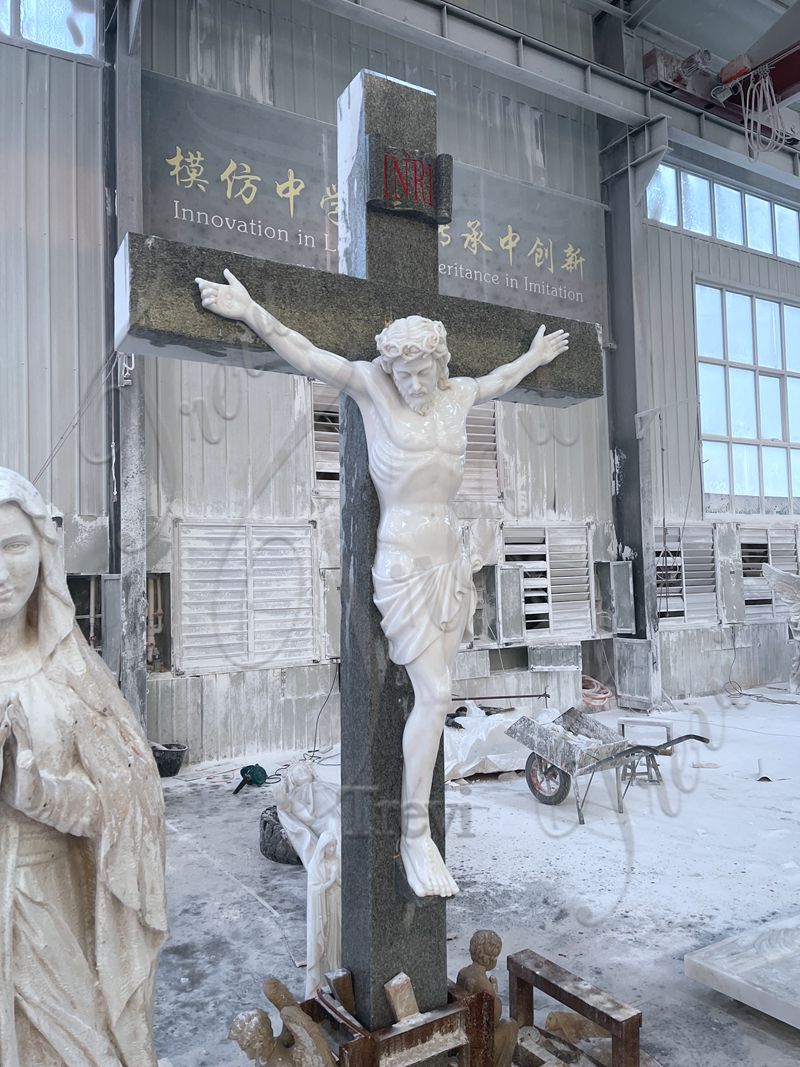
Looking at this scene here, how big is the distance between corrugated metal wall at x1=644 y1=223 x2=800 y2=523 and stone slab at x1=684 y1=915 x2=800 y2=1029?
6.96m

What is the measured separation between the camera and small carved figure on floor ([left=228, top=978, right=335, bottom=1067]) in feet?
6.90

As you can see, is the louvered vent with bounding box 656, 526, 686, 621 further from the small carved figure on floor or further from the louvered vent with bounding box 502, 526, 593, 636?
the small carved figure on floor

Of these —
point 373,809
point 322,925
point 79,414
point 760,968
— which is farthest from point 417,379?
point 79,414

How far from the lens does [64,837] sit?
1517 mm

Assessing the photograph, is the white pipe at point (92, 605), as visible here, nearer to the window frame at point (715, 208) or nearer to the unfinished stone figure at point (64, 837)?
the unfinished stone figure at point (64, 837)

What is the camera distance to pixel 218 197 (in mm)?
6699

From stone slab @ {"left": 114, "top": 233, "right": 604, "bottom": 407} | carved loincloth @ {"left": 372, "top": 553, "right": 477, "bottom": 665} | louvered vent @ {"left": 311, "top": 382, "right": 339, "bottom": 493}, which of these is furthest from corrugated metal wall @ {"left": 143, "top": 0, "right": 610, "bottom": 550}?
carved loincloth @ {"left": 372, "top": 553, "right": 477, "bottom": 665}

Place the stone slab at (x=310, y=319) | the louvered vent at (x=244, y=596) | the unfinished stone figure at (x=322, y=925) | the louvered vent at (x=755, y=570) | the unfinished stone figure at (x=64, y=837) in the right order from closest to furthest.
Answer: the unfinished stone figure at (x=64, y=837) → the stone slab at (x=310, y=319) → the unfinished stone figure at (x=322, y=925) → the louvered vent at (x=244, y=596) → the louvered vent at (x=755, y=570)

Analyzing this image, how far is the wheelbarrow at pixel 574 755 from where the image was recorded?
5227 millimetres

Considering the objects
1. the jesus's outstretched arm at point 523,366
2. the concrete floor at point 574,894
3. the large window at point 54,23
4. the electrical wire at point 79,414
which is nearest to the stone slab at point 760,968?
the concrete floor at point 574,894

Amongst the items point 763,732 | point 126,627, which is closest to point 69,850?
point 126,627

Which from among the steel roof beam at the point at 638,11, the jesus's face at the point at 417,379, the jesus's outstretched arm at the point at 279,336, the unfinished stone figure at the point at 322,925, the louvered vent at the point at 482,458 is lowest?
the unfinished stone figure at the point at 322,925

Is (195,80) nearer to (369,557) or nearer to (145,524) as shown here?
(145,524)

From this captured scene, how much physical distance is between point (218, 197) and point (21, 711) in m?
6.18
